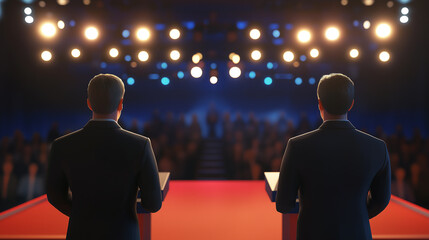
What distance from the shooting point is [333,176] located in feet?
3.95

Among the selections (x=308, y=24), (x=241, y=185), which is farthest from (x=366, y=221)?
(x=308, y=24)

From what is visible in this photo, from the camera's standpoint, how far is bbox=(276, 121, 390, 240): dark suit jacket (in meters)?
1.21

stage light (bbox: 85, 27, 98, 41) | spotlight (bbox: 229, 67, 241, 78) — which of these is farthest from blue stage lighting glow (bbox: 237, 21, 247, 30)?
stage light (bbox: 85, 27, 98, 41)

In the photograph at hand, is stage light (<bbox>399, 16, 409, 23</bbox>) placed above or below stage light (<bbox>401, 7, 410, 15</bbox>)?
below

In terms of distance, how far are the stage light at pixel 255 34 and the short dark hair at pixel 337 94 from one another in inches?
86.6

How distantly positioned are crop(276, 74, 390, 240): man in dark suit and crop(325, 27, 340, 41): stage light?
7.30 feet

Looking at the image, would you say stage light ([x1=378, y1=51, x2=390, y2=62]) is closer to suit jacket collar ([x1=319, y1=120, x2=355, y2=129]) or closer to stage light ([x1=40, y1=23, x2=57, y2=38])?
suit jacket collar ([x1=319, y1=120, x2=355, y2=129])

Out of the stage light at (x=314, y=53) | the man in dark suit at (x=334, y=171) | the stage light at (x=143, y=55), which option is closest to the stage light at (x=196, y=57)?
the stage light at (x=143, y=55)

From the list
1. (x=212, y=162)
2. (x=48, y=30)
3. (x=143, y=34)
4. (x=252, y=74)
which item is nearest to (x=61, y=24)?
(x=48, y=30)

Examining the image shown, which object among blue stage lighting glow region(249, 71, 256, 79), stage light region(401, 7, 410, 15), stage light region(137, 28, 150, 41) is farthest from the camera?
blue stage lighting glow region(249, 71, 256, 79)

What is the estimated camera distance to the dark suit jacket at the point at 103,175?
119cm

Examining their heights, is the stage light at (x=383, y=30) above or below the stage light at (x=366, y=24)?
below

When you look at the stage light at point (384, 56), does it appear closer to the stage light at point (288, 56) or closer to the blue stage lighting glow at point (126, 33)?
the stage light at point (288, 56)

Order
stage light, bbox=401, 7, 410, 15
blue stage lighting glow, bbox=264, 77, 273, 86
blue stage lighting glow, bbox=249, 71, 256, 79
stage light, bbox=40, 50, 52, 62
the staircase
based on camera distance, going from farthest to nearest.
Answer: the staircase < blue stage lighting glow, bbox=249, 71, 256, 79 < blue stage lighting glow, bbox=264, 77, 273, 86 < stage light, bbox=40, 50, 52, 62 < stage light, bbox=401, 7, 410, 15
